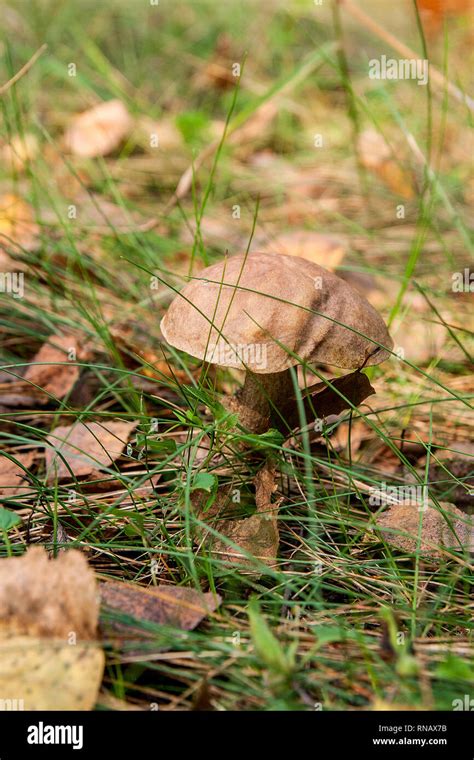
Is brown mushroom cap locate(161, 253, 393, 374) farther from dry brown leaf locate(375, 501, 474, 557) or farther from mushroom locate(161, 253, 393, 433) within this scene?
dry brown leaf locate(375, 501, 474, 557)

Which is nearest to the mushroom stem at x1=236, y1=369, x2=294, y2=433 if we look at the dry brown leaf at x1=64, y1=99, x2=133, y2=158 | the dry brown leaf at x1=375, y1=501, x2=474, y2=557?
the dry brown leaf at x1=375, y1=501, x2=474, y2=557

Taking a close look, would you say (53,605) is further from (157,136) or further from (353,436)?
(157,136)

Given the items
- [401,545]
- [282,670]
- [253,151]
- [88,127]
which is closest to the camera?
[282,670]

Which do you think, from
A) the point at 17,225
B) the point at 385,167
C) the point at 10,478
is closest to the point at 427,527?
the point at 10,478

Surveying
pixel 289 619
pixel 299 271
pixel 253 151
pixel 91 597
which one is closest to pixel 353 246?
pixel 253 151
